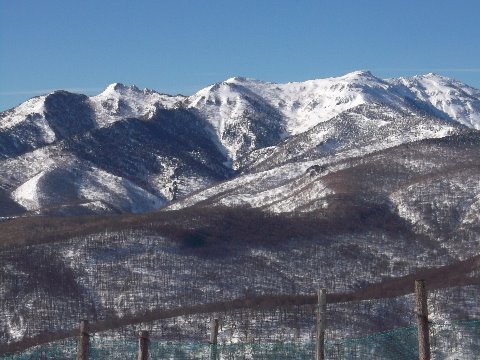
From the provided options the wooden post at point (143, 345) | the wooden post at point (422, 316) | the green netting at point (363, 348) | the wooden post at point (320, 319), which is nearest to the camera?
the wooden post at point (422, 316)

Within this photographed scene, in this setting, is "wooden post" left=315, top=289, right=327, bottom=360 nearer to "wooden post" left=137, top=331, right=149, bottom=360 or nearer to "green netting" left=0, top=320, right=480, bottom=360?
"green netting" left=0, top=320, right=480, bottom=360

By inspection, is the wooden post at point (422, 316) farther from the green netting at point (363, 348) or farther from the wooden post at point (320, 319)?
the green netting at point (363, 348)

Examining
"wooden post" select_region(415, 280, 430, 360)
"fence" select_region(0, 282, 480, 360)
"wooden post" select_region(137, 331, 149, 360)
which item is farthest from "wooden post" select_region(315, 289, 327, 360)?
"fence" select_region(0, 282, 480, 360)

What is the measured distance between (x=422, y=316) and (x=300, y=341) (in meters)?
45.2

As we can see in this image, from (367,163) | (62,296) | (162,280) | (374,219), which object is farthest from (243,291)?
(367,163)

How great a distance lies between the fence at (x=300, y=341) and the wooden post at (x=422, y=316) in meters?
8.99

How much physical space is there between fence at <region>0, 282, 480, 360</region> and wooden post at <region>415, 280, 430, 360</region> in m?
8.99

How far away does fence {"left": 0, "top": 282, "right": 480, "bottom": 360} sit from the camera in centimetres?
4650

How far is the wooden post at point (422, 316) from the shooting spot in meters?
31.5

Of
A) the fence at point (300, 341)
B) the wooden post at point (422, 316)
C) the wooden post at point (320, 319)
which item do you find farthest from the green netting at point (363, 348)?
the wooden post at point (422, 316)

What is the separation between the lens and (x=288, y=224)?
14762 cm

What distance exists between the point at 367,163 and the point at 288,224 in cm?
4882

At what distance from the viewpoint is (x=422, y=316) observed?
31750 millimetres

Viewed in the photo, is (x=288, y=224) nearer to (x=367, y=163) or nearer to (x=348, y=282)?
(x=348, y=282)
